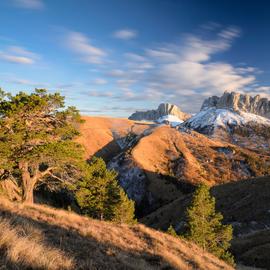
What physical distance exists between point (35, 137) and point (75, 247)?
13.4 meters

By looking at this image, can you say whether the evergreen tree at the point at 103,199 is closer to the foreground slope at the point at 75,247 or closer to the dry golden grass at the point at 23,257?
the foreground slope at the point at 75,247

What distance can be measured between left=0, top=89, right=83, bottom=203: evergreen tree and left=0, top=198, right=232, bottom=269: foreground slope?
20.0 ft

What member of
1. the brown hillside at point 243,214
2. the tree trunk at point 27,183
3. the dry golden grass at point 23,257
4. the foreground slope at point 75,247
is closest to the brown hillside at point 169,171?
the brown hillside at point 243,214

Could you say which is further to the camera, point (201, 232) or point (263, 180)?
point (263, 180)

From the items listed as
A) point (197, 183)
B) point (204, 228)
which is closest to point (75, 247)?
point (204, 228)

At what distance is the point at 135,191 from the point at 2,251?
473 feet

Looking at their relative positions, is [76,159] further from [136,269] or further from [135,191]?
[135,191]

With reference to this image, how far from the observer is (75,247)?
39.7 feet

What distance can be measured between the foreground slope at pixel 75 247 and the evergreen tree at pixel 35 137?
20.0 ft

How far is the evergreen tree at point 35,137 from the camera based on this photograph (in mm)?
23125

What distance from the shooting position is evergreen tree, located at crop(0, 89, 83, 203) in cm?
2312

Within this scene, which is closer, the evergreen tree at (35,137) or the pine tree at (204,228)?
the evergreen tree at (35,137)

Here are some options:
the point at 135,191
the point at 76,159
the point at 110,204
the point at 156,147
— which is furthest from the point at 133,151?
the point at 76,159

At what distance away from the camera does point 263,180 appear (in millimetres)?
84688
